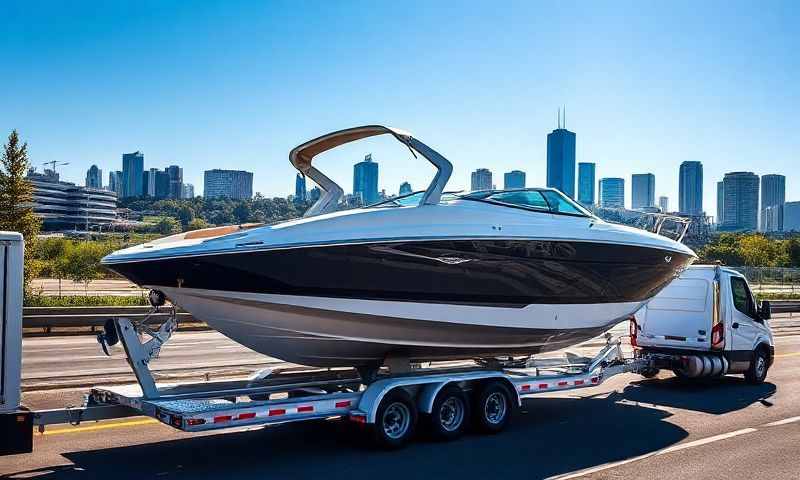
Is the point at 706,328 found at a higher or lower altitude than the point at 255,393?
higher

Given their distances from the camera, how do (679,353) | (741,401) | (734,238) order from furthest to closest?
(734,238) → (679,353) → (741,401)

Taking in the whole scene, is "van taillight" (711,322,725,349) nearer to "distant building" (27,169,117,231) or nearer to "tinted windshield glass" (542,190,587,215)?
"tinted windshield glass" (542,190,587,215)

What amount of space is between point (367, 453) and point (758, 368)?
9.02m

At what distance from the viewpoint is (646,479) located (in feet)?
25.9

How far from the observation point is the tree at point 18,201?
1008 inches

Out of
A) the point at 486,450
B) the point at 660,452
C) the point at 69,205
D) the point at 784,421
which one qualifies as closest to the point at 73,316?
the point at 486,450

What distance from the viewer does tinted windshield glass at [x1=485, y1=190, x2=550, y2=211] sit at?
10.9 m

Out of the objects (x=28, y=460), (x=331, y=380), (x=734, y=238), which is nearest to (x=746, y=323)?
(x=331, y=380)

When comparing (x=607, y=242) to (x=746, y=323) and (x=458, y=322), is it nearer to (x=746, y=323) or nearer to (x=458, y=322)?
(x=458, y=322)

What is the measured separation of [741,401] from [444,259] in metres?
6.18

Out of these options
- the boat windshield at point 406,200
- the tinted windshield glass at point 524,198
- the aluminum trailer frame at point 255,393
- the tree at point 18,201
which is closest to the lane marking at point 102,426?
the aluminum trailer frame at point 255,393

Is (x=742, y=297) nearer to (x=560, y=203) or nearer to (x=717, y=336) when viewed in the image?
(x=717, y=336)

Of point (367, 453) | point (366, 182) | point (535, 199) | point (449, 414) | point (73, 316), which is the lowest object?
point (367, 453)

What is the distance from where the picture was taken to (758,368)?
14594 mm
